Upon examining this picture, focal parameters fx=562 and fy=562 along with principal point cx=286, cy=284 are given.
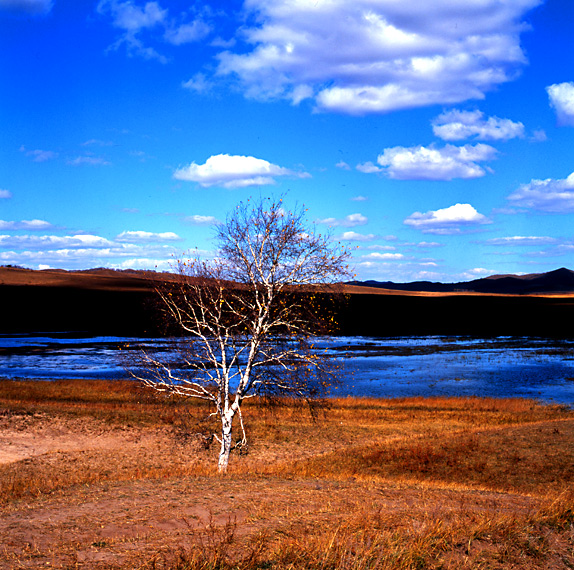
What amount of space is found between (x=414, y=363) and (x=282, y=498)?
47.7 meters

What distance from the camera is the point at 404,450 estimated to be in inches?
885

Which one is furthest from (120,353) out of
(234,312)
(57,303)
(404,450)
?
(57,303)

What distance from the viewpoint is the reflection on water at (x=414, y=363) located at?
43.6 m

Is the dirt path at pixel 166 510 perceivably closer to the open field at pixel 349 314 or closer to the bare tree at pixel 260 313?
the bare tree at pixel 260 313

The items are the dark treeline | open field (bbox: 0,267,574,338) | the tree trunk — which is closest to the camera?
the tree trunk

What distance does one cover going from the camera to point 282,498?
37.6 ft

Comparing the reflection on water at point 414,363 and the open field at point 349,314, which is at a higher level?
the open field at point 349,314

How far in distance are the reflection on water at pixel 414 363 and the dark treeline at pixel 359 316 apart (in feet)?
30.8

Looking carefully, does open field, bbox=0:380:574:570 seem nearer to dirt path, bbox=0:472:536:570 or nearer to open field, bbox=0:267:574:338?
dirt path, bbox=0:472:536:570

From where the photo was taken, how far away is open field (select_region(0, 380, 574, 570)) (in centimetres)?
795

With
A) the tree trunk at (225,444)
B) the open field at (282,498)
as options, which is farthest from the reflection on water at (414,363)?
the tree trunk at (225,444)

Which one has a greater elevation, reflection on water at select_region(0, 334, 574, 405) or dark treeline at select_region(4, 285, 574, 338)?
dark treeline at select_region(4, 285, 574, 338)

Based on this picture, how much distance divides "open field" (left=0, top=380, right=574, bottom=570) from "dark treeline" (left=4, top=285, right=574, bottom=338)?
50456 mm

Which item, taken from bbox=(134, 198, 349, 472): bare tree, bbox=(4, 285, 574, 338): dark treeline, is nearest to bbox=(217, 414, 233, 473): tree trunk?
bbox=(134, 198, 349, 472): bare tree
